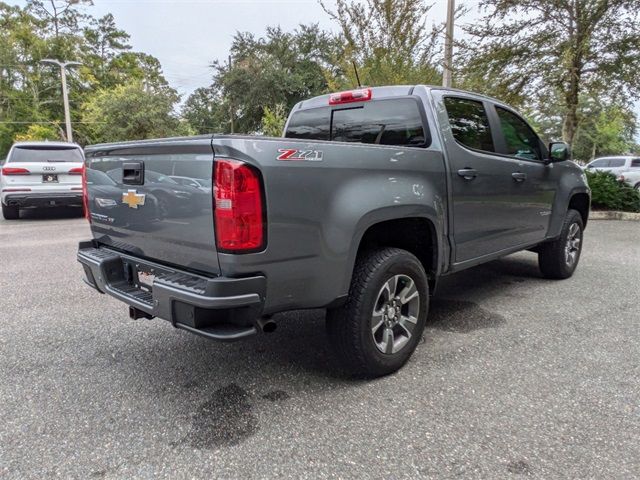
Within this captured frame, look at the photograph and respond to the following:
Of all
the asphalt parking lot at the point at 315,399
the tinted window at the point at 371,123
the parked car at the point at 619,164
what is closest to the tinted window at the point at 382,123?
the tinted window at the point at 371,123

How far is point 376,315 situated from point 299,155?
1128 millimetres

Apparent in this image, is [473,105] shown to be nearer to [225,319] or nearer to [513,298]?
[513,298]

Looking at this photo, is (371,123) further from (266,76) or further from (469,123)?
(266,76)

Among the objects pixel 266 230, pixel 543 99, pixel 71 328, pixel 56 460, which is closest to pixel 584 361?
pixel 266 230

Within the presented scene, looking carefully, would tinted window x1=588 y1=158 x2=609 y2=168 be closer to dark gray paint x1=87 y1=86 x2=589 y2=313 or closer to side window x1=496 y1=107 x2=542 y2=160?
side window x1=496 y1=107 x2=542 y2=160

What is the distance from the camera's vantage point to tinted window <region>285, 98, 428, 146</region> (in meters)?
3.49

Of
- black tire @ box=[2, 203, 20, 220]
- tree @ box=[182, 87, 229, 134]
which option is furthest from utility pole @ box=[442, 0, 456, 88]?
tree @ box=[182, 87, 229, 134]

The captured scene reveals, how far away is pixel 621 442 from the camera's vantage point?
227 cm

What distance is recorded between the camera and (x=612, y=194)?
A: 35.6 ft

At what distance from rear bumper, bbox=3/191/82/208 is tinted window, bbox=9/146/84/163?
789mm

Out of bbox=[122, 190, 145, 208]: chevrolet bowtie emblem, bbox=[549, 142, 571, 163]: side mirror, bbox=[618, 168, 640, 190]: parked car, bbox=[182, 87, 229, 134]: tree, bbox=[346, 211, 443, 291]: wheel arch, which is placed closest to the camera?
bbox=[122, 190, 145, 208]: chevrolet bowtie emblem

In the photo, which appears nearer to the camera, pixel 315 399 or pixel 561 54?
pixel 315 399

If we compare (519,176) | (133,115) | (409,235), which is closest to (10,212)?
(409,235)

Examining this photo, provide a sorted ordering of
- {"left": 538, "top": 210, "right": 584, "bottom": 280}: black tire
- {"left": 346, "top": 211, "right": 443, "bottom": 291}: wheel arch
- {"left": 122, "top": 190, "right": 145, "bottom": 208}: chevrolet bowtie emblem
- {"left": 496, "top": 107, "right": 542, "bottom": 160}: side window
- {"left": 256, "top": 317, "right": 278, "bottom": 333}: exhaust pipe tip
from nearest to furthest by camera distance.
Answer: {"left": 256, "top": 317, "right": 278, "bottom": 333}: exhaust pipe tip → {"left": 122, "top": 190, "right": 145, "bottom": 208}: chevrolet bowtie emblem → {"left": 346, "top": 211, "right": 443, "bottom": 291}: wheel arch → {"left": 496, "top": 107, "right": 542, "bottom": 160}: side window → {"left": 538, "top": 210, "right": 584, "bottom": 280}: black tire
